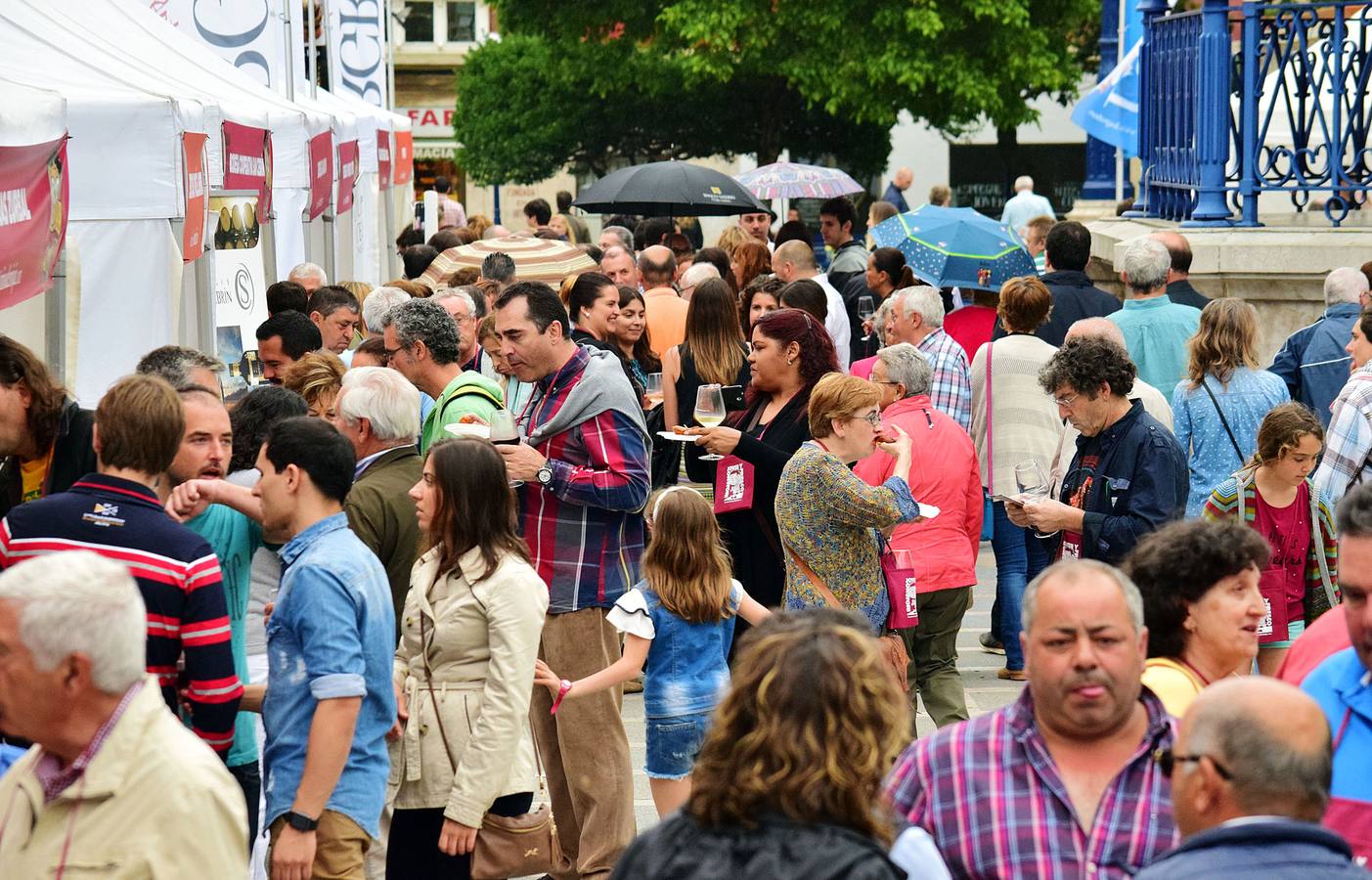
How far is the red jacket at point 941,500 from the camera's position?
23.3 feet

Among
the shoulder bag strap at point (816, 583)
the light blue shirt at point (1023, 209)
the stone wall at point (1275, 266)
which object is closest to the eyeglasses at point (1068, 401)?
the shoulder bag strap at point (816, 583)

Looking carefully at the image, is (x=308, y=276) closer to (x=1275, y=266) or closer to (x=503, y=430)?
(x=503, y=430)

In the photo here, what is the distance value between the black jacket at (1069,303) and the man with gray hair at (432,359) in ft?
14.2

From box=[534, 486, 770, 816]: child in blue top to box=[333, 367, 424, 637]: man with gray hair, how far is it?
0.72 meters

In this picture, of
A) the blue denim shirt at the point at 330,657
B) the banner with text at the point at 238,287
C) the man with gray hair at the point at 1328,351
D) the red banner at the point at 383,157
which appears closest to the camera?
the blue denim shirt at the point at 330,657

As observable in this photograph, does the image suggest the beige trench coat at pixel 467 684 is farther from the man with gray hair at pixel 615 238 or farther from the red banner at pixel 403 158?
the red banner at pixel 403 158

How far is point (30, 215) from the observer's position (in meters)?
5.88

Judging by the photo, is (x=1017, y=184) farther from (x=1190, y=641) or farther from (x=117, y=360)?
(x=1190, y=641)

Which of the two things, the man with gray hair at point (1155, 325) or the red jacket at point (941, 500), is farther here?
the man with gray hair at point (1155, 325)

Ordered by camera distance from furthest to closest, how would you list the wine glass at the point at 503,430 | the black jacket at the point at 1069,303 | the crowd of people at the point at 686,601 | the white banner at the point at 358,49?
the white banner at the point at 358,49
the black jacket at the point at 1069,303
the wine glass at the point at 503,430
the crowd of people at the point at 686,601

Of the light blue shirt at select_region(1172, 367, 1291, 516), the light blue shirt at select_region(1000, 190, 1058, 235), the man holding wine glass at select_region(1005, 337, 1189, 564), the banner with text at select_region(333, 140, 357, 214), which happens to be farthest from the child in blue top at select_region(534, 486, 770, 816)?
the light blue shirt at select_region(1000, 190, 1058, 235)

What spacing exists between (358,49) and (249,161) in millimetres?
10972

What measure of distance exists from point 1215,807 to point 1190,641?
3.85ft

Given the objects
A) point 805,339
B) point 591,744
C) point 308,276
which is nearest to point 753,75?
point 308,276
